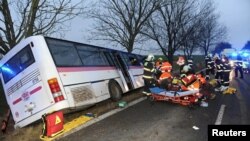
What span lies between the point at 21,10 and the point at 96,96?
6.02 meters

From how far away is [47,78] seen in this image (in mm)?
9578

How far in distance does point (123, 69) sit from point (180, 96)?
4337 millimetres

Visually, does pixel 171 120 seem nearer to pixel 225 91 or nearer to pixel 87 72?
pixel 87 72

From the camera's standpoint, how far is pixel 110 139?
757cm

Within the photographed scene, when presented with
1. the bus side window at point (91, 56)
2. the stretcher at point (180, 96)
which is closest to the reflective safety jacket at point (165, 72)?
the stretcher at point (180, 96)

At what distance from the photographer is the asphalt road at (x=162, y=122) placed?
7.75 meters

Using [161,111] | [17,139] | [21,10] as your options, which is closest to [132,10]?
[21,10]

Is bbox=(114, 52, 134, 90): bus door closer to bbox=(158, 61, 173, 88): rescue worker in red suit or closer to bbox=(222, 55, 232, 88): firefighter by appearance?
bbox=(158, 61, 173, 88): rescue worker in red suit

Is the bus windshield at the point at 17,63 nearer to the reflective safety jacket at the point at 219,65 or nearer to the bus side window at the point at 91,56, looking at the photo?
the bus side window at the point at 91,56

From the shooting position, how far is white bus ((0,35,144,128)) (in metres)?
9.63

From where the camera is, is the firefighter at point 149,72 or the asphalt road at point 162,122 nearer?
the asphalt road at point 162,122

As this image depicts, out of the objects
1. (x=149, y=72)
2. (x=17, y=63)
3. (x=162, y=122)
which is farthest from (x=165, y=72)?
(x=17, y=63)

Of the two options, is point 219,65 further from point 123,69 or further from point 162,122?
point 162,122

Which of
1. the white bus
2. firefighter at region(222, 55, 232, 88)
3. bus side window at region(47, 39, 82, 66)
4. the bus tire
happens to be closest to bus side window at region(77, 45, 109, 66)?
the white bus
